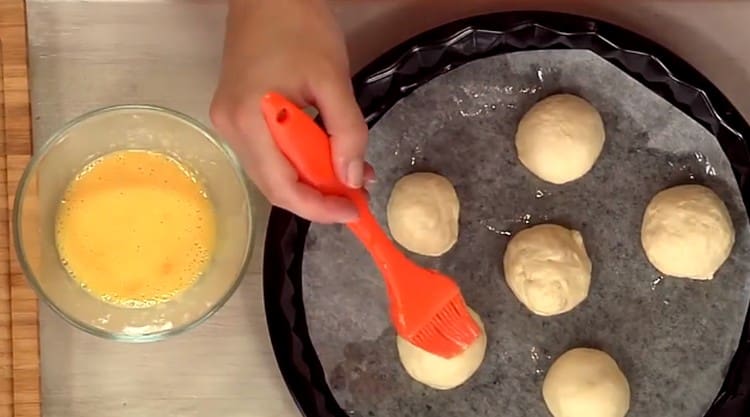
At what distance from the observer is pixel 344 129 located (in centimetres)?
74

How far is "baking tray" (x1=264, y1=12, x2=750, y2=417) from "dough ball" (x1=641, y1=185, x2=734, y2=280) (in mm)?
43

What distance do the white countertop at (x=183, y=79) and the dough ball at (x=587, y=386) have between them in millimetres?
252

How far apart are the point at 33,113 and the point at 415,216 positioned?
39 cm

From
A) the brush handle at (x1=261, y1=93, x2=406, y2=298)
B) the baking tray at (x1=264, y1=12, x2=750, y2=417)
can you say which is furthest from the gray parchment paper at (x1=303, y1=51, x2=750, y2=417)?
the brush handle at (x1=261, y1=93, x2=406, y2=298)

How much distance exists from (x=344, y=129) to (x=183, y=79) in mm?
316

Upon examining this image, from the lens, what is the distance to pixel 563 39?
0.94 m

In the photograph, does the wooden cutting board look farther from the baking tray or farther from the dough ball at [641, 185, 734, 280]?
the dough ball at [641, 185, 734, 280]

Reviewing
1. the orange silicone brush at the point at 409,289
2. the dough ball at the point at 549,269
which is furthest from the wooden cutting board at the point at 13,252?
the dough ball at the point at 549,269

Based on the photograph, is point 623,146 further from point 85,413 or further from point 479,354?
point 85,413

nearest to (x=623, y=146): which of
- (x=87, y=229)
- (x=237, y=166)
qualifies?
(x=237, y=166)

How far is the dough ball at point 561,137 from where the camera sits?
94 centimetres

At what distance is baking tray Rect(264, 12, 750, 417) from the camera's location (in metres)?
0.94

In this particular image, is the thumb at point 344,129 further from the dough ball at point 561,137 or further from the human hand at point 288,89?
the dough ball at point 561,137

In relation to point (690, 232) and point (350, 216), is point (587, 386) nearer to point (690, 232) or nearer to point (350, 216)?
point (690, 232)
